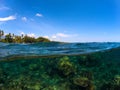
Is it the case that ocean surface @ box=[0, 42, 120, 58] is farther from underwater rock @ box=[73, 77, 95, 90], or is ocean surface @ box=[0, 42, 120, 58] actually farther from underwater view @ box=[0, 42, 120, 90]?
underwater rock @ box=[73, 77, 95, 90]

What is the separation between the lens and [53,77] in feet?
55.8

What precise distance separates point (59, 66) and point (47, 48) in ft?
5.97

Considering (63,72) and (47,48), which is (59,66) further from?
(47,48)

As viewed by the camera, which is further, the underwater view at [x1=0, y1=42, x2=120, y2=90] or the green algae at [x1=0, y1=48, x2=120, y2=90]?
the underwater view at [x1=0, y1=42, x2=120, y2=90]

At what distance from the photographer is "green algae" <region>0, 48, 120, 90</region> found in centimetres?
1461

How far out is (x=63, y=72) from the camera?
16688mm

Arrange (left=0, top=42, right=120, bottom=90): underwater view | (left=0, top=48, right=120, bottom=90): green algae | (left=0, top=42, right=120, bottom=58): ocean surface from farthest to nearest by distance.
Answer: (left=0, top=42, right=120, bottom=58): ocean surface < (left=0, top=42, right=120, bottom=90): underwater view < (left=0, top=48, right=120, bottom=90): green algae

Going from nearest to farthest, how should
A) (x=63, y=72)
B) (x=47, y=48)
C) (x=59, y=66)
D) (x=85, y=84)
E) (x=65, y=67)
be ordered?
1. (x=85, y=84)
2. (x=65, y=67)
3. (x=63, y=72)
4. (x=59, y=66)
5. (x=47, y=48)

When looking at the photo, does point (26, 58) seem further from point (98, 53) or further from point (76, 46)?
point (98, 53)

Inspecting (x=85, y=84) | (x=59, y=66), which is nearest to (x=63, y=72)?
(x=59, y=66)

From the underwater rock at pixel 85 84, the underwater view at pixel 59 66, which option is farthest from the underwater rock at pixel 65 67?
the underwater rock at pixel 85 84

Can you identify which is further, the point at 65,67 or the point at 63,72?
the point at 63,72

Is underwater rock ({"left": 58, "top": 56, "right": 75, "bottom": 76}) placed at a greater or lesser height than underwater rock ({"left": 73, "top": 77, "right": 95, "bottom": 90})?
greater

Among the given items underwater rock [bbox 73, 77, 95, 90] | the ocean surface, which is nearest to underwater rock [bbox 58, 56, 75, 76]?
the ocean surface
